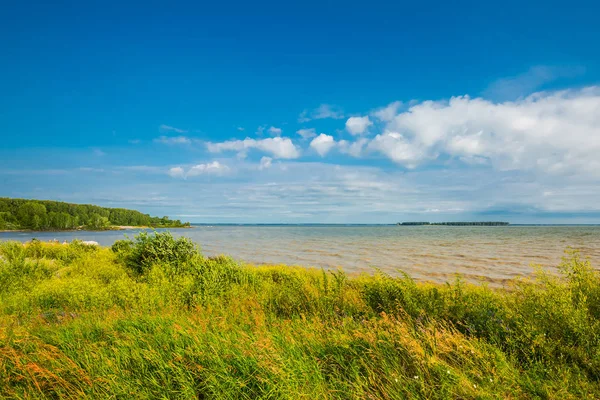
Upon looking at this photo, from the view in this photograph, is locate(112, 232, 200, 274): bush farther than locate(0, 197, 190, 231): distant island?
No

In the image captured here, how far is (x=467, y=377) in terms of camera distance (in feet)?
12.3

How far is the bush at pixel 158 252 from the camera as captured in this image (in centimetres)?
1436

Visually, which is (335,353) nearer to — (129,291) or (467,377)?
(467,377)

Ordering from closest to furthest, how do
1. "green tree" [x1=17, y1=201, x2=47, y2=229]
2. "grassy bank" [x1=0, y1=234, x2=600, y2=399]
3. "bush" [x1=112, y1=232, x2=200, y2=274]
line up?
A: "grassy bank" [x1=0, y1=234, x2=600, y2=399], "bush" [x1=112, y1=232, x2=200, y2=274], "green tree" [x1=17, y1=201, x2=47, y2=229]

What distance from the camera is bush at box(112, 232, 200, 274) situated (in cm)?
1436

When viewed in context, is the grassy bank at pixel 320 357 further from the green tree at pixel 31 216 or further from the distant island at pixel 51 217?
the green tree at pixel 31 216

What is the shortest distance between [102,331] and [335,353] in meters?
4.00

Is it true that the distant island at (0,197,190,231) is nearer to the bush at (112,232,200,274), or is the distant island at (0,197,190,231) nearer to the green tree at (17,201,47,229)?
the green tree at (17,201,47,229)

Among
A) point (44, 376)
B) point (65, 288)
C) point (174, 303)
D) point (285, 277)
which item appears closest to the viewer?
point (44, 376)

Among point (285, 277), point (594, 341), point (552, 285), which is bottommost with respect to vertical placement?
point (285, 277)

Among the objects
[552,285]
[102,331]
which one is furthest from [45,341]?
[552,285]

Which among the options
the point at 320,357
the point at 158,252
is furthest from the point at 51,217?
the point at 320,357

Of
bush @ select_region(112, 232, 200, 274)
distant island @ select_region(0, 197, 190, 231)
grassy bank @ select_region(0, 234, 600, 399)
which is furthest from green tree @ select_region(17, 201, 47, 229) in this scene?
grassy bank @ select_region(0, 234, 600, 399)

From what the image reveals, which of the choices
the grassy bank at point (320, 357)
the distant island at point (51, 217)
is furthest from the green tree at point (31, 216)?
the grassy bank at point (320, 357)
